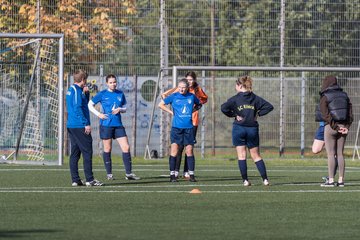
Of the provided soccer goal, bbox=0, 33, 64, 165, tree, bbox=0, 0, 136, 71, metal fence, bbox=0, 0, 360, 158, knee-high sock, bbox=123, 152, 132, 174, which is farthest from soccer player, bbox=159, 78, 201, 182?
tree, bbox=0, 0, 136, 71

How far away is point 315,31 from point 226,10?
8.06 feet

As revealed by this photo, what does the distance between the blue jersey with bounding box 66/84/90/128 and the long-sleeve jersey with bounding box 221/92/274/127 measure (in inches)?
85.5

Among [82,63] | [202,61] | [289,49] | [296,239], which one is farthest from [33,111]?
[296,239]

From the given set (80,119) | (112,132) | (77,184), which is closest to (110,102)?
(112,132)

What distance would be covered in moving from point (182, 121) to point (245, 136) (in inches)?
68.9

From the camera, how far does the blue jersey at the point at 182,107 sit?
768 inches

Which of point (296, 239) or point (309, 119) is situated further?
point (309, 119)

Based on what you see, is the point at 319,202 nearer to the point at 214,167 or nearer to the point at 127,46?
the point at 214,167

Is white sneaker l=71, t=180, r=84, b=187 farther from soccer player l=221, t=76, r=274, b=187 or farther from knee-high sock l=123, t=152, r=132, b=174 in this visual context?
soccer player l=221, t=76, r=274, b=187

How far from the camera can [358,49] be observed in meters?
31.0

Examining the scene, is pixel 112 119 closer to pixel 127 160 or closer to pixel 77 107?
pixel 127 160

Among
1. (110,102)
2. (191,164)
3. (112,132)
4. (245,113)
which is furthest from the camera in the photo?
(112,132)

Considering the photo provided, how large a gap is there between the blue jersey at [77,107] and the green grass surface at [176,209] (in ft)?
3.33

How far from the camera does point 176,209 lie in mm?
13797
